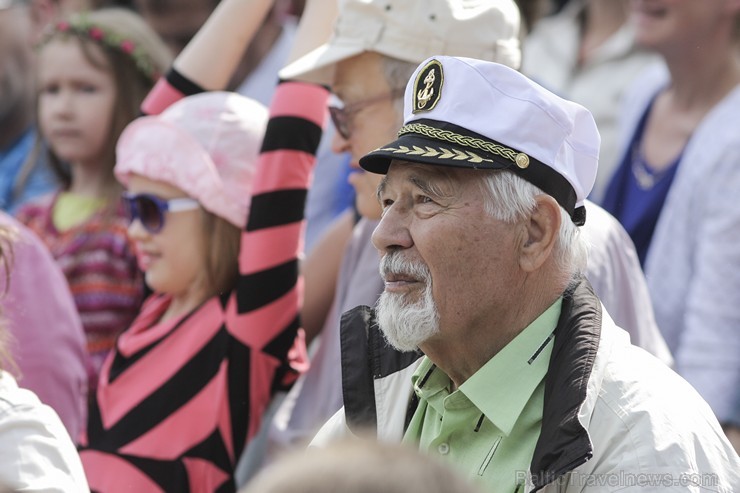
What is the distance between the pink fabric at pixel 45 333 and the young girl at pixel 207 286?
0.18 m

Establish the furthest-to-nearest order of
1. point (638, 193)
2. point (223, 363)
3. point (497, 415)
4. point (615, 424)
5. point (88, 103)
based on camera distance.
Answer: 1. point (88, 103)
2. point (638, 193)
3. point (223, 363)
4. point (497, 415)
5. point (615, 424)

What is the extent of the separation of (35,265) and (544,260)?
2134mm

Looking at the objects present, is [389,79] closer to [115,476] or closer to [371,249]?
[371,249]

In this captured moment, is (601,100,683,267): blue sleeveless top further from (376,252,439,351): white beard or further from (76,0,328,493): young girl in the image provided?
(376,252,439,351): white beard

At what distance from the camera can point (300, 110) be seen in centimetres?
393

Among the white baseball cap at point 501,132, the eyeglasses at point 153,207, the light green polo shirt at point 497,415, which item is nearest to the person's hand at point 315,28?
the eyeglasses at point 153,207

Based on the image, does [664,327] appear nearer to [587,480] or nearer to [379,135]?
[379,135]

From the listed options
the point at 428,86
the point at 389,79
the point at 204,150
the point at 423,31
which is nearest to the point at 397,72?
the point at 389,79

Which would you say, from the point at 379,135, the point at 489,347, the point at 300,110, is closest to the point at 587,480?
the point at 489,347

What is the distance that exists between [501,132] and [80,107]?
2927 millimetres

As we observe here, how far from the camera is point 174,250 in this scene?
405 cm

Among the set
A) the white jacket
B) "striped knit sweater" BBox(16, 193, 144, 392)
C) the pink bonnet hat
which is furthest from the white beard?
"striped knit sweater" BBox(16, 193, 144, 392)

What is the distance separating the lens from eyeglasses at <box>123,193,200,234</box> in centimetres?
405

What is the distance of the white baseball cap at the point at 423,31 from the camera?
3.56m
